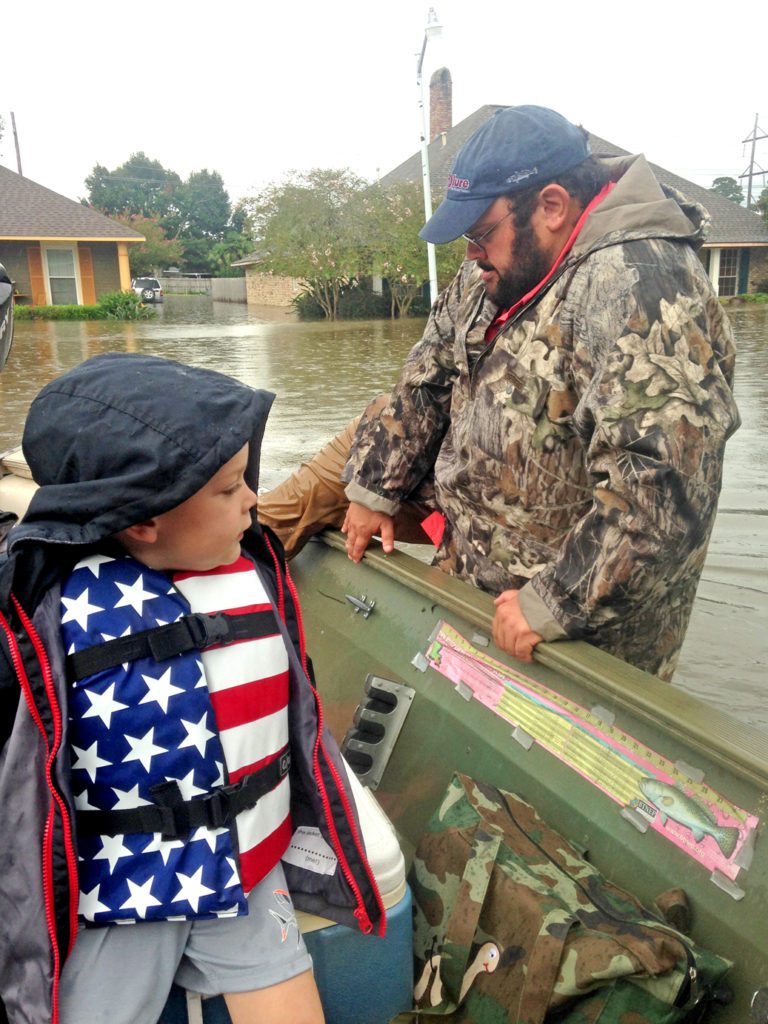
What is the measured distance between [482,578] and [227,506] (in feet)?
4.34

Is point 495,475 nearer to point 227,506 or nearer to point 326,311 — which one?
point 227,506

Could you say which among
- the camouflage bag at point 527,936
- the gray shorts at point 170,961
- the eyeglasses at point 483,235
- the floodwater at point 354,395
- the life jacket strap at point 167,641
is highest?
the eyeglasses at point 483,235

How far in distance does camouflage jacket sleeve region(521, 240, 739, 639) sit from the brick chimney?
1504 inches

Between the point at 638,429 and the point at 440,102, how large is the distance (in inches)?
1544

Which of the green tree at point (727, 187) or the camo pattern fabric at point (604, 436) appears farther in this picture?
the green tree at point (727, 187)

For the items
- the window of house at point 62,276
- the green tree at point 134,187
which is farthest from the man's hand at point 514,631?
the green tree at point 134,187

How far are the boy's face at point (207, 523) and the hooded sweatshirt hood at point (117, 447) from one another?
2.5 inches

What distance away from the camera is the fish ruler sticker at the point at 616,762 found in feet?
5.92

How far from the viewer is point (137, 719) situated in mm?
1528

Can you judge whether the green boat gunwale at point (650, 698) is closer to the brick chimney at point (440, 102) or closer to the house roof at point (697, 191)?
the house roof at point (697, 191)

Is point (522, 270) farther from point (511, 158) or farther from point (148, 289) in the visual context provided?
point (148, 289)

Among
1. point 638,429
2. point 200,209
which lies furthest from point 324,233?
point 200,209

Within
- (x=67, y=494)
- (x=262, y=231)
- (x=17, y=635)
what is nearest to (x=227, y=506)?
(x=67, y=494)

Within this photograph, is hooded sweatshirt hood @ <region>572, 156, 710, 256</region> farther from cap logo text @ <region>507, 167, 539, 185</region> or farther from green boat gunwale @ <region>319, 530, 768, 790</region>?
green boat gunwale @ <region>319, 530, 768, 790</region>
